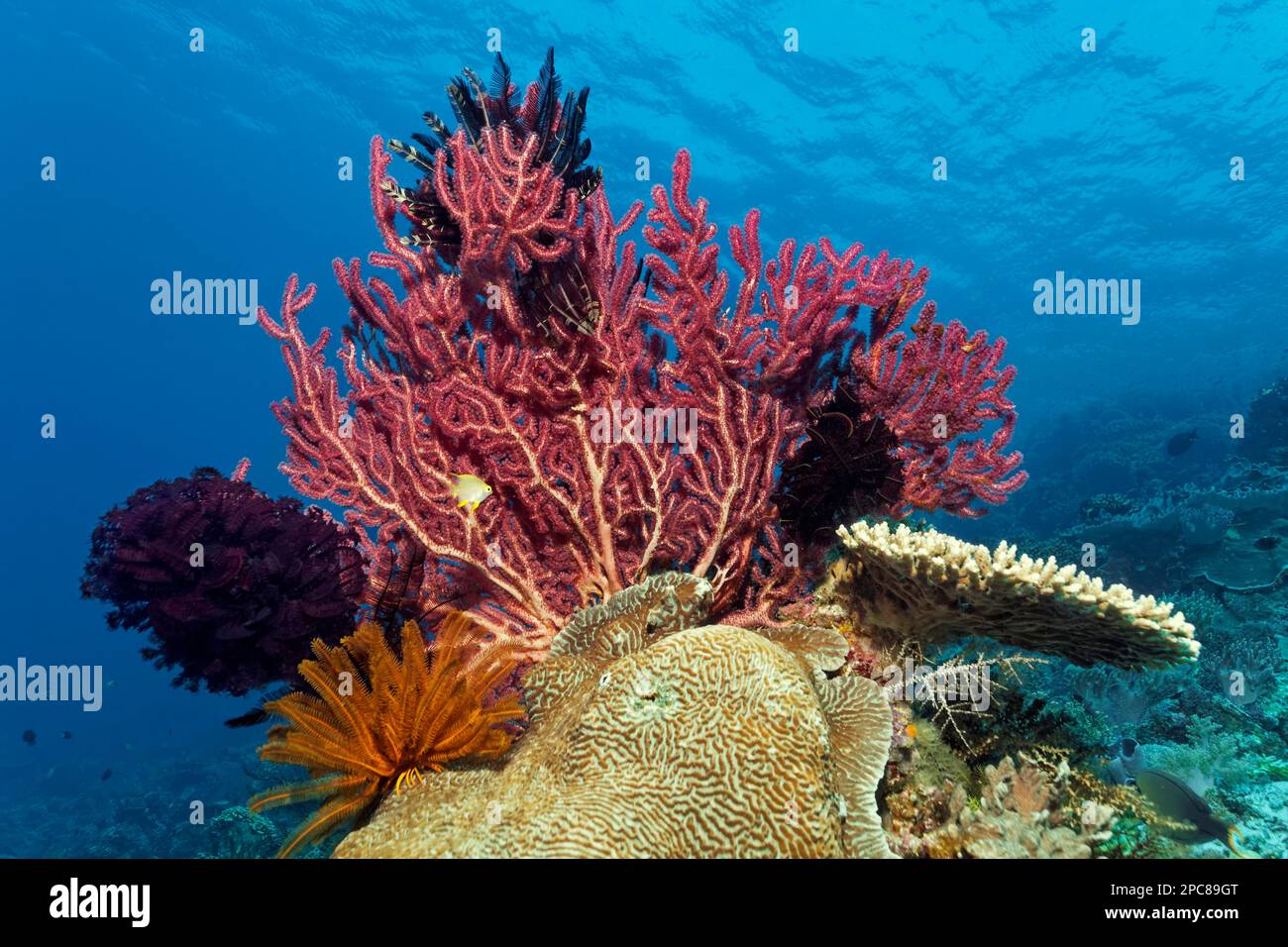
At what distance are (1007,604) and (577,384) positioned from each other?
3191 millimetres

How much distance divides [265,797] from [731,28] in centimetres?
4928

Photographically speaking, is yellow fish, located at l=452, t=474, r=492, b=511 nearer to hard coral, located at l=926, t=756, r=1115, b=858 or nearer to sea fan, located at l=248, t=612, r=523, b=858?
sea fan, located at l=248, t=612, r=523, b=858

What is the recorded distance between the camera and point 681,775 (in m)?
2.70

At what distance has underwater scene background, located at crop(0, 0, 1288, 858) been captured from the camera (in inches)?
149

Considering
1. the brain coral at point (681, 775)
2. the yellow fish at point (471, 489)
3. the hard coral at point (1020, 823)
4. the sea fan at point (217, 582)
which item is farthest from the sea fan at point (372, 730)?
the hard coral at point (1020, 823)

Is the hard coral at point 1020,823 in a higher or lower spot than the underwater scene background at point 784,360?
lower

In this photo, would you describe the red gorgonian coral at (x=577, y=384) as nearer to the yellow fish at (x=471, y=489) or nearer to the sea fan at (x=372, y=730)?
the yellow fish at (x=471, y=489)

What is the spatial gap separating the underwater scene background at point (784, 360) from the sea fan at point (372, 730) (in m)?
0.06

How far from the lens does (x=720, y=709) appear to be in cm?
283

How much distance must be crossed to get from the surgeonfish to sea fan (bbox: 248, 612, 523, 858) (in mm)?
3881

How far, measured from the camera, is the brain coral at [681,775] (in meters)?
2.51

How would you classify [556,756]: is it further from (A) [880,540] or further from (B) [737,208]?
(B) [737,208]

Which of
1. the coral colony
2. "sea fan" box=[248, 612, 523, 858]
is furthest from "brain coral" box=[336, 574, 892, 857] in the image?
"sea fan" box=[248, 612, 523, 858]

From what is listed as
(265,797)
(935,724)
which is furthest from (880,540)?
(265,797)
